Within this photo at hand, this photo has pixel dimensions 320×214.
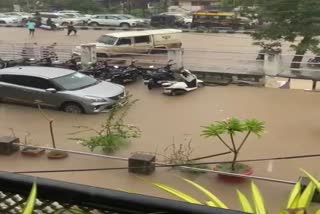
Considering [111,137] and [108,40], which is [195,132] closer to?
[111,137]

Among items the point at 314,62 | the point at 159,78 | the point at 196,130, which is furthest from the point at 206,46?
the point at 196,130

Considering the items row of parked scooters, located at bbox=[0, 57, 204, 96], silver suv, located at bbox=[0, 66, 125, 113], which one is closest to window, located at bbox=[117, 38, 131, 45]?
row of parked scooters, located at bbox=[0, 57, 204, 96]

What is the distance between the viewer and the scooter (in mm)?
13516

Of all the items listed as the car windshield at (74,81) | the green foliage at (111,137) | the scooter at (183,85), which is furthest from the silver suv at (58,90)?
the green foliage at (111,137)

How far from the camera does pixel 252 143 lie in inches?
369

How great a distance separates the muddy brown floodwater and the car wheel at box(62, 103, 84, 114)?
19 centimetres

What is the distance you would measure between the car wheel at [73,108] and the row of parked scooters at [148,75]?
2.71 m

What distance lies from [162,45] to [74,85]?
30.1ft

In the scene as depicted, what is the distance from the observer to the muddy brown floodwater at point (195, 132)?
301 inches

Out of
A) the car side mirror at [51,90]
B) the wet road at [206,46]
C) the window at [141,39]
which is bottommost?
the wet road at [206,46]

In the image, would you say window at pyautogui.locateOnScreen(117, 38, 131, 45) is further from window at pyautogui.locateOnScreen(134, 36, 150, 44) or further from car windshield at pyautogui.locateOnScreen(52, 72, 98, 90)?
car windshield at pyautogui.locateOnScreen(52, 72, 98, 90)

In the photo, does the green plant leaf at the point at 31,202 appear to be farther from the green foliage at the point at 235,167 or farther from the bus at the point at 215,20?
the bus at the point at 215,20

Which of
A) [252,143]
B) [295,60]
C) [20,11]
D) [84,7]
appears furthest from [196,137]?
[20,11]

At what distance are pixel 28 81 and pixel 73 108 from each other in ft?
4.79
